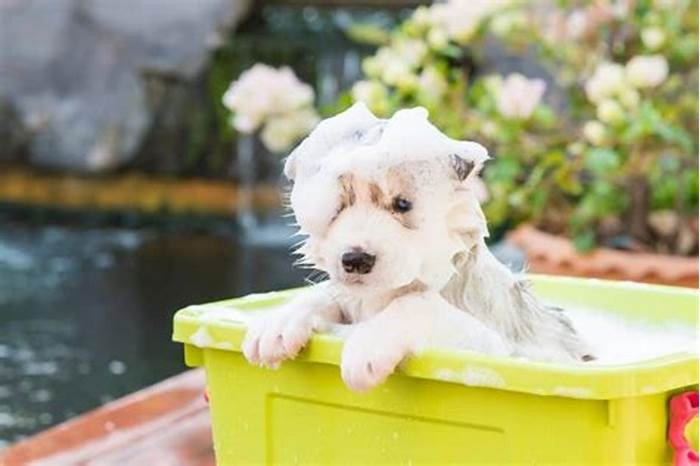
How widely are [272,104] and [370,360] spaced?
6.25 feet

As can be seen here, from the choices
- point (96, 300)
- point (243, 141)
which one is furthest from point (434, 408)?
point (243, 141)

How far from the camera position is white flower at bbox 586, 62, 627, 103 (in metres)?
2.95

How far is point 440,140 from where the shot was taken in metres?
1.37

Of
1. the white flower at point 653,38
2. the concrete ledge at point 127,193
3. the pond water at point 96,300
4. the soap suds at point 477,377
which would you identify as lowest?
the pond water at point 96,300

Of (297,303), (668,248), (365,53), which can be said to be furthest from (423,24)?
(365,53)

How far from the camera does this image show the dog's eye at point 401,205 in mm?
1349

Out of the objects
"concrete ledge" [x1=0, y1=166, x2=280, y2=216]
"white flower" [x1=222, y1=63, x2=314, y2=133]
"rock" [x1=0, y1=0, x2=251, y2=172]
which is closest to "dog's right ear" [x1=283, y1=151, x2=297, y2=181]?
"white flower" [x1=222, y1=63, x2=314, y2=133]

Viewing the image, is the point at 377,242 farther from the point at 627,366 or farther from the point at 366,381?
the point at 627,366

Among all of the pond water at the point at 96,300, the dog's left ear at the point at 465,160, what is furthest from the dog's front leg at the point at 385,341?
the pond water at the point at 96,300

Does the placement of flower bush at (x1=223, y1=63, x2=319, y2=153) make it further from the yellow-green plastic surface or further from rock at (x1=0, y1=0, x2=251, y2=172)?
rock at (x1=0, y1=0, x2=251, y2=172)

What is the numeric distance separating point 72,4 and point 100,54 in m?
0.20

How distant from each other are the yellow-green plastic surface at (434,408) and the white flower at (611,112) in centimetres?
147

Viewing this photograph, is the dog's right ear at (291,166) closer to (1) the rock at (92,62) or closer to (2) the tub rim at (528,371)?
(2) the tub rim at (528,371)

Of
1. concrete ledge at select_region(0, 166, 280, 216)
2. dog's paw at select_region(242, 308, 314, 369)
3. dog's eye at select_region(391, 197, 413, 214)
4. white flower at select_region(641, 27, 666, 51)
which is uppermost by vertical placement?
white flower at select_region(641, 27, 666, 51)
